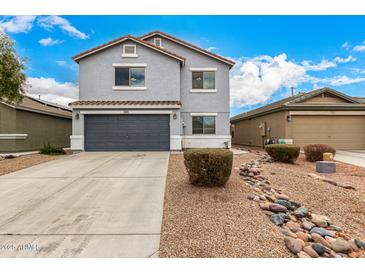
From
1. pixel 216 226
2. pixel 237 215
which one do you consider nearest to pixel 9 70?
pixel 216 226

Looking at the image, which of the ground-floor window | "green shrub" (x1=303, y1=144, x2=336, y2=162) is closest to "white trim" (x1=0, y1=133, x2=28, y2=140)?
the ground-floor window

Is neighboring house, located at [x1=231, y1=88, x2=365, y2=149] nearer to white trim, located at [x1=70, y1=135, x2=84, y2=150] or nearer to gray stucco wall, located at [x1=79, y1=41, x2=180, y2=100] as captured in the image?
gray stucco wall, located at [x1=79, y1=41, x2=180, y2=100]

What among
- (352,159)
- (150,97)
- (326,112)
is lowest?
(352,159)

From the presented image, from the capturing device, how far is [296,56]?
18.8 metres

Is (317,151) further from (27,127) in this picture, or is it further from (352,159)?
(27,127)

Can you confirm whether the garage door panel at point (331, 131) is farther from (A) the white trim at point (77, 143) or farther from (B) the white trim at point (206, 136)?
(A) the white trim at point (77, 143)

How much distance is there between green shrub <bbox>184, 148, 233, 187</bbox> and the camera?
19.0 feet

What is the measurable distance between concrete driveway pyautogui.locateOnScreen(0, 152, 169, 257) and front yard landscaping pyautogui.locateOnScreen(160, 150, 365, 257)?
1.33 ft

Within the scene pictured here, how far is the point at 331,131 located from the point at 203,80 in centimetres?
1056

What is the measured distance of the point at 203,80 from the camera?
1554cm

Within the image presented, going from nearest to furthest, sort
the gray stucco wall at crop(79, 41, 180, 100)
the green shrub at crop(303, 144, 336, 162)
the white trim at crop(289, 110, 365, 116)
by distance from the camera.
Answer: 1. the green shrub at crop(303, 144, 336, 162)
2. the gray stucco wall at crop(79, 41, 180, 100)
3. the white trim at crop(289, 110, 365, 116)

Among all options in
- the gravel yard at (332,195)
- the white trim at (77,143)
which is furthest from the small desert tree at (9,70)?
the gravel yard at (332,195)

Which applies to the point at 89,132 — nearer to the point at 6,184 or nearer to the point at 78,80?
the point at 78,80
